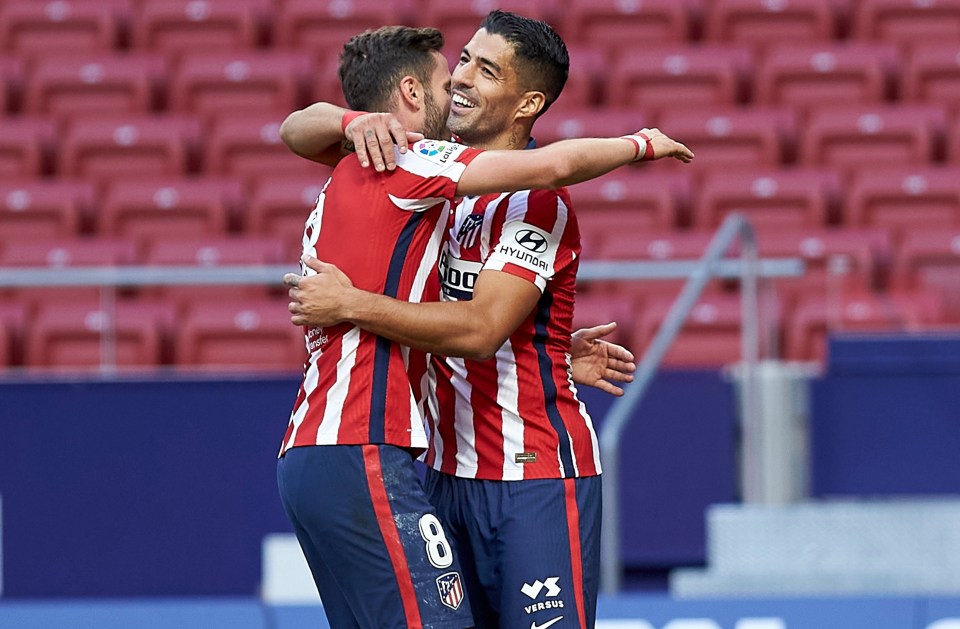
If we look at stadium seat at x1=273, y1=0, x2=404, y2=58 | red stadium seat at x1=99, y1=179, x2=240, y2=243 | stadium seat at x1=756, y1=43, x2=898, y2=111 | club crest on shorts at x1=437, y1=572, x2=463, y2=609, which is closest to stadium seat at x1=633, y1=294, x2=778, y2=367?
red stadium seat at x1=99, y1=179, x2=240, y2=243

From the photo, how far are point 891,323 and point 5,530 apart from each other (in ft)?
14.1

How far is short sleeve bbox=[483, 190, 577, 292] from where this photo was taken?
3.48 metres

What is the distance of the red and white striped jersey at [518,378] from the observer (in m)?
3.62

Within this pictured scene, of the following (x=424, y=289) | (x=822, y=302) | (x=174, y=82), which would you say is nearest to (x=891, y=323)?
(x=822, y=302)

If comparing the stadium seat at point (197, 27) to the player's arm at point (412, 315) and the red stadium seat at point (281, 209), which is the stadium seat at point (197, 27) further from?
the player's arm at point (412, 315)

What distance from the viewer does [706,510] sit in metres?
7.09

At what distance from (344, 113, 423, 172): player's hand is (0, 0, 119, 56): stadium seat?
807 cm

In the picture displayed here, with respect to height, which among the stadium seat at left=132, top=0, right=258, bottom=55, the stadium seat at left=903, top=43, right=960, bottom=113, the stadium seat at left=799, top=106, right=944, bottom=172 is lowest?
the stadium seat at left=799, top=106, right=944, bottom=172

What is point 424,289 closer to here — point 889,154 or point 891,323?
point 891,323

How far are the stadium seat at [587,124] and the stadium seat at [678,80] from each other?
0.39 metres

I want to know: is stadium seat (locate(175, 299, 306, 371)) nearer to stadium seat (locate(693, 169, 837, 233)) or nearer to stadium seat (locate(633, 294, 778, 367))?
stadium seat (locate(633, 294, 778, 367))

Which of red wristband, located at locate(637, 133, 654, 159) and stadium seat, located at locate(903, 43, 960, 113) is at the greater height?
stadium seat, located at locate(903, 43, 960, 113)

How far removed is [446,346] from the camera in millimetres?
3318

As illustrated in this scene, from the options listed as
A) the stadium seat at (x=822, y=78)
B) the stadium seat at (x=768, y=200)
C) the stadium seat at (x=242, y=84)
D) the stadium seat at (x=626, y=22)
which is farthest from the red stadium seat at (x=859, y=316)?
the stadium seat at (x=242, y=84)
